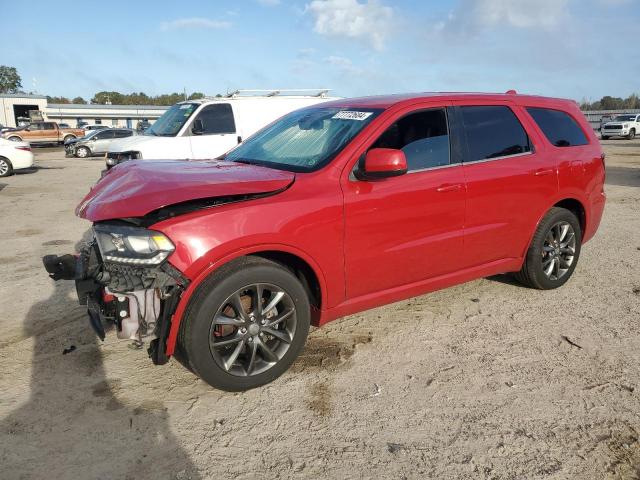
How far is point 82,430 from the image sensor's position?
8.89ft

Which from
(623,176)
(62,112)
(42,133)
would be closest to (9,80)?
(62,112)

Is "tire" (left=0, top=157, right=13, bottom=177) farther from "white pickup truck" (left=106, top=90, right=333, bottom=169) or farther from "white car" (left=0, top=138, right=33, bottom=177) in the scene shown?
"white pickup truck" (left=106, top=90, right=333, bottom=169)

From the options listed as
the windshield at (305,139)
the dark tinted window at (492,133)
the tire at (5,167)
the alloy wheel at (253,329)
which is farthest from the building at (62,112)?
the alloy wheel at (253,329)

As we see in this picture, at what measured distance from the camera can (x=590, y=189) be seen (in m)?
4.84

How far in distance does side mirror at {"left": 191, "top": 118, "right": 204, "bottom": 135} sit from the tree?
131 metres

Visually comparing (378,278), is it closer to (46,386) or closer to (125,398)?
(125,398)

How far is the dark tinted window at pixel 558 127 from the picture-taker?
4.55 meters

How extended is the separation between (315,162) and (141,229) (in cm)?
128

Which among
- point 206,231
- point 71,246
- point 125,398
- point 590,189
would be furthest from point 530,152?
point 71,246

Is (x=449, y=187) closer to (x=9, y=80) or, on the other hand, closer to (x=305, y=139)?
(x=305, y=139)

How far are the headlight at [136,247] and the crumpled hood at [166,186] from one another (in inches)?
4.1

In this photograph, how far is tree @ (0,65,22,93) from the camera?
116 m

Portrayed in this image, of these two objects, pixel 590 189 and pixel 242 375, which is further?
pixel 590 189

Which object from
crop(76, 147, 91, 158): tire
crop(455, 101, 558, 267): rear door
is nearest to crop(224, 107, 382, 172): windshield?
crop(455, 101, 558, 267): rear door
